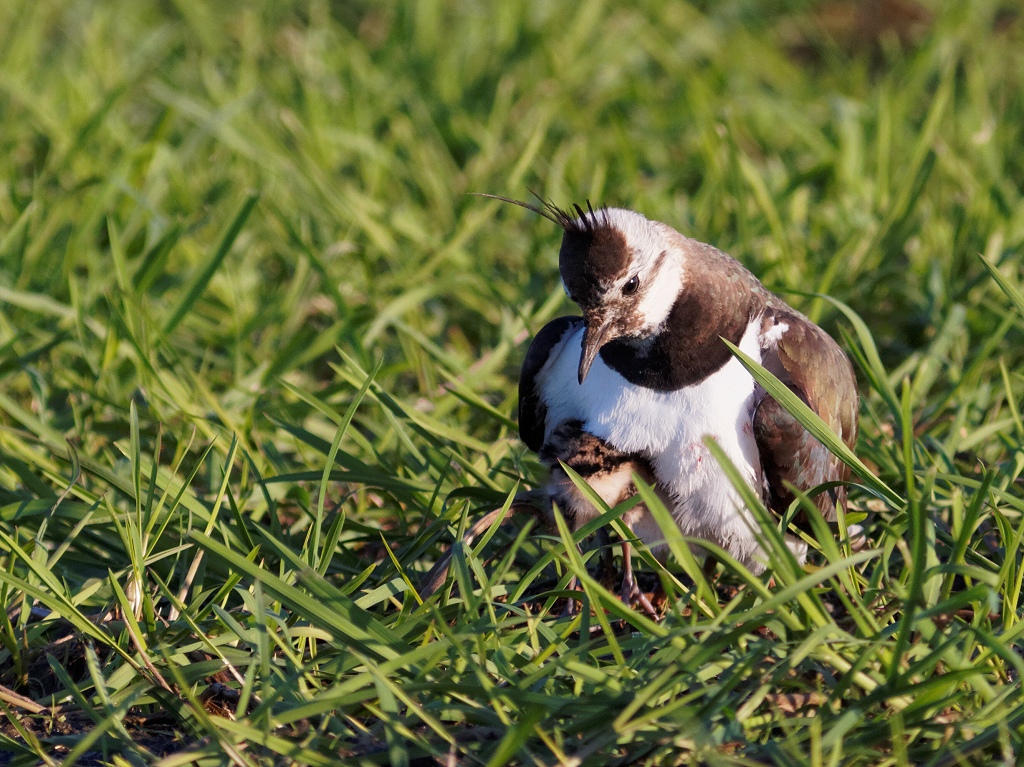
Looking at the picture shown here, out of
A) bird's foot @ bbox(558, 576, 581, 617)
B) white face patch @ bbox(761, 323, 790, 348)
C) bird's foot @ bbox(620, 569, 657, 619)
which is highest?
white face patch @ bbox(761, 323, 790, 348)

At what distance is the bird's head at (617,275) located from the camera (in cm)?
299

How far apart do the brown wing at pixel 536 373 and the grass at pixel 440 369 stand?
0.20 metres

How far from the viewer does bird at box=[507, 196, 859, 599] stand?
2.99 meters

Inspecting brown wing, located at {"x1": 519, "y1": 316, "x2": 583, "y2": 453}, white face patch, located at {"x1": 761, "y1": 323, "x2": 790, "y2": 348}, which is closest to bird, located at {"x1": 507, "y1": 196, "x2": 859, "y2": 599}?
white face patch, located at {"x1": 761, "y1": 323, "x2": 790, "y2": 348}

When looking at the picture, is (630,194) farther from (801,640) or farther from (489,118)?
(801,640)

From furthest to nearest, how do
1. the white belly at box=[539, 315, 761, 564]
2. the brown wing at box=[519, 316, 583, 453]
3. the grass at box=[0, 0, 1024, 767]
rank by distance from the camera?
the brown wing at box=[519, 316, 583, 453]
the white belly at box=[539, 315, 761, 564]
the grass at box=[0, 0, 1024, 767]

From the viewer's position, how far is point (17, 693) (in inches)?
109

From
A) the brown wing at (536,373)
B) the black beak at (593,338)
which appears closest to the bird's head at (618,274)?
the black beak at (593,338)

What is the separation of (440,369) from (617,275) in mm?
1151

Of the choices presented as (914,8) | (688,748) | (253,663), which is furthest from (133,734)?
(914,8)

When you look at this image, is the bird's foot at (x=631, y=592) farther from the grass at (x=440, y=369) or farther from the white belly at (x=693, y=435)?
the white belly at (x=693, y=435)

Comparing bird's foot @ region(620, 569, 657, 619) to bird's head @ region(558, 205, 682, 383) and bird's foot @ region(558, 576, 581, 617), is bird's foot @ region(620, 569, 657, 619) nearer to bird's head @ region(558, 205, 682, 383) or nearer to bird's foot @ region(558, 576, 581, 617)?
bird's foot @ region(558, 576, 581, 617)

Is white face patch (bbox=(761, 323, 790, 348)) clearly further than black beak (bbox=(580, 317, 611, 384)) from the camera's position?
Yes

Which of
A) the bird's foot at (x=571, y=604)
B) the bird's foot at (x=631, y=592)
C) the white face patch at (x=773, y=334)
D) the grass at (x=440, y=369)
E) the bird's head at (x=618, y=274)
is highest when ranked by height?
the bird's head at (x=618, y=274)
